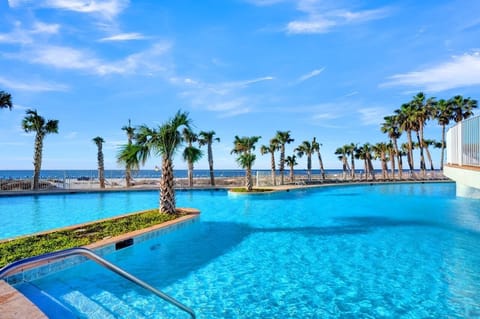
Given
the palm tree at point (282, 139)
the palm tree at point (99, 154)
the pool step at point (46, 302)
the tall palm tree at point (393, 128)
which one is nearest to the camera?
the pool step at point (46, 302)

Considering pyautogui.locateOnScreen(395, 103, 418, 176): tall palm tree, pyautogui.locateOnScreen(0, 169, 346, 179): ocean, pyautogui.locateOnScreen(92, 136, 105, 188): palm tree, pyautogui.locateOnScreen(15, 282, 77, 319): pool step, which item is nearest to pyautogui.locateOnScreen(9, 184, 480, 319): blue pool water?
pyautogui.locateOnScreen(15, 282, 77, 319): pool step

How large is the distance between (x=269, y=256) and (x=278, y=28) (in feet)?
38.5

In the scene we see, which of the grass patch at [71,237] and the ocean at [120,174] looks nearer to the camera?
the grass patch at [71,237]

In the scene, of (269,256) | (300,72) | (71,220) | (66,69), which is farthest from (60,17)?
(300,72)

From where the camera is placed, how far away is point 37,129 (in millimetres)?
23109

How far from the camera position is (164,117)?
10.3 m

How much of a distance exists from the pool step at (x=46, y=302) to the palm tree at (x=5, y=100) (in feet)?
67.3

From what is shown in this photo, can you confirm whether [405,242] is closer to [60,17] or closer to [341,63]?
[341,63]

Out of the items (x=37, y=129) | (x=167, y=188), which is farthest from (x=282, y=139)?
(x=37, y=129)

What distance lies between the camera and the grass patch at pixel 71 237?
17.9 ft

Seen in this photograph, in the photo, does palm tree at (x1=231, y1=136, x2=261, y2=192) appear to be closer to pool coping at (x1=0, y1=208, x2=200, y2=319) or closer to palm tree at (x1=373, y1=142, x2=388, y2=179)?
pool coping at (x1=0, y1=208, x2=200, y2=319)

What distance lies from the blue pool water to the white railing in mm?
2357

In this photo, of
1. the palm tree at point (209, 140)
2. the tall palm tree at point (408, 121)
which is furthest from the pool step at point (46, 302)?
the tall palm tree at point (408, 121)

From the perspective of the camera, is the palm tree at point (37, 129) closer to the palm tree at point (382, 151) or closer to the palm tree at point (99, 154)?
the palm tree at point (99, 154)
